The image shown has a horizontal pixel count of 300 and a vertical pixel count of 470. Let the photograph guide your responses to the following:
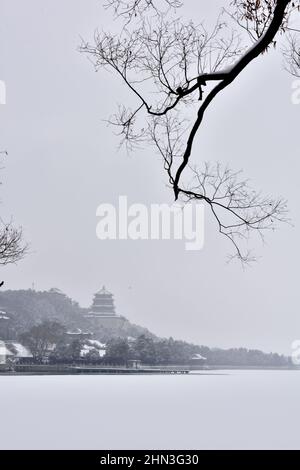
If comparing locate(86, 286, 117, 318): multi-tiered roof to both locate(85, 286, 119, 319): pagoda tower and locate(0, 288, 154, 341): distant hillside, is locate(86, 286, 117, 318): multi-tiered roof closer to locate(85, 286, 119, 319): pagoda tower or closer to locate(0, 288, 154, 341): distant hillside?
locate(85, 286, 119, 319): pagoda tower

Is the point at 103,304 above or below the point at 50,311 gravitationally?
above

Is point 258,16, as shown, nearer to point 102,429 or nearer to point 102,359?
point 102,429

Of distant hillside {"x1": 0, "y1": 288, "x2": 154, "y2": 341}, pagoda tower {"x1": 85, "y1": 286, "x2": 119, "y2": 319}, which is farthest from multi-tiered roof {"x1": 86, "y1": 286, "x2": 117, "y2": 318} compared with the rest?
distant hillside {"x1": 0, "y1": 288, "x2": 154, "y2": 341}

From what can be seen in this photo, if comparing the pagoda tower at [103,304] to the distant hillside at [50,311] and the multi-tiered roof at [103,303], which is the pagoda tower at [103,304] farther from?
the distant hillside at [50,311]

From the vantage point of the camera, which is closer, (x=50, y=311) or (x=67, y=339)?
(x=67, y=339)

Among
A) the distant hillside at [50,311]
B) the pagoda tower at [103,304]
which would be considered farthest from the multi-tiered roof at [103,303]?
the distant hillside at [50,311]

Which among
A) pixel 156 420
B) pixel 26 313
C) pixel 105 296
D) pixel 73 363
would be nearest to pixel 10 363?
pixel 73 363

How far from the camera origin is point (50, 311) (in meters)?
122

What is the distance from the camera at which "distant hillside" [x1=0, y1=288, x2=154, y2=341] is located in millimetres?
113625

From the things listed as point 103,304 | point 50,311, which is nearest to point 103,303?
point 103,304

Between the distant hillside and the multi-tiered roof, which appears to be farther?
the multi-tiered roof

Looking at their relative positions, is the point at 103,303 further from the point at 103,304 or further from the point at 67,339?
the point at 67,339
